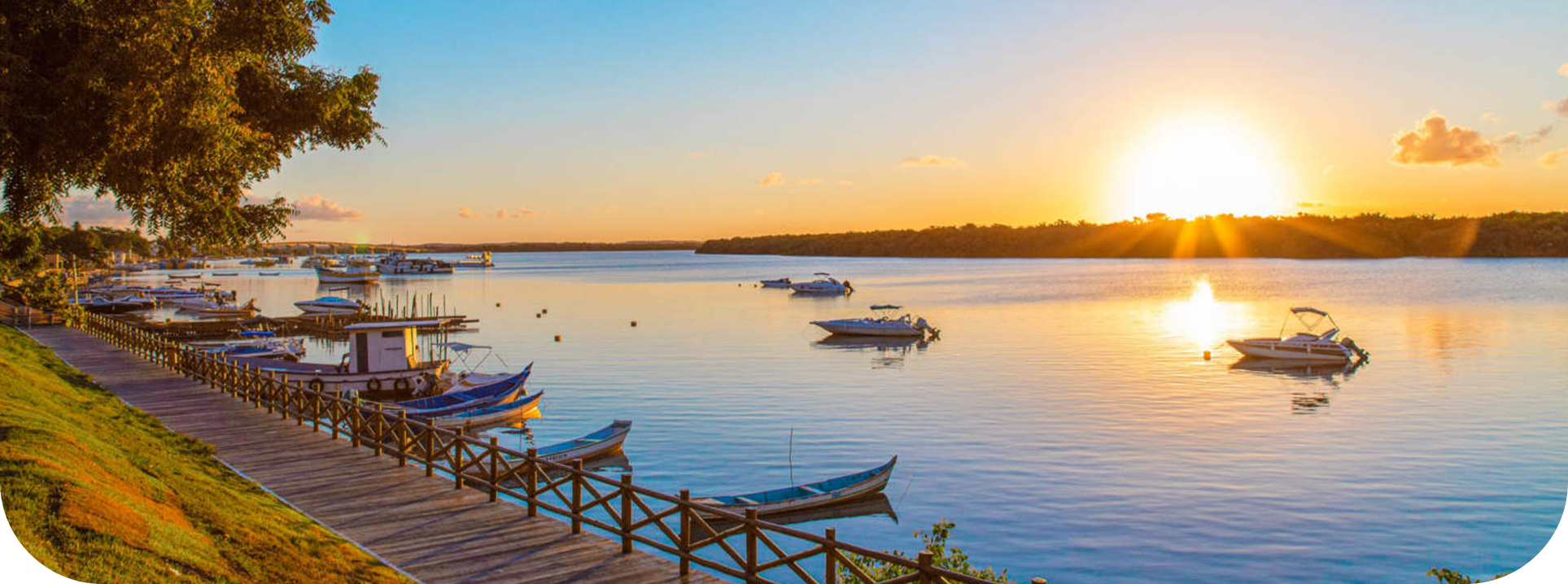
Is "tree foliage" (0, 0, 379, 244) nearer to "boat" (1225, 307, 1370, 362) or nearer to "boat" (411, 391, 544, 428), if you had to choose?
"boat" (411, 391, 544, 428)

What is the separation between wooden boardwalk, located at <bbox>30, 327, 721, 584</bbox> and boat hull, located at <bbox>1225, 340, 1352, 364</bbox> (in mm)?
49817

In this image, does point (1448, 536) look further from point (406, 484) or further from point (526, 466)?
point (406, 484)

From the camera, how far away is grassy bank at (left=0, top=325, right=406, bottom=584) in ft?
30.9

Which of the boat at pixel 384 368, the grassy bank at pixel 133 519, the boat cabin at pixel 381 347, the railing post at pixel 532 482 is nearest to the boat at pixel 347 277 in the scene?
the boat at pixel 384 368

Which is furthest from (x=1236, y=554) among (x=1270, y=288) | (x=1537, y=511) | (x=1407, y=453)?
(x=1270, y=288)

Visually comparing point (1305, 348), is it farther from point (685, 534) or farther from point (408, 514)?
point (408, 514)

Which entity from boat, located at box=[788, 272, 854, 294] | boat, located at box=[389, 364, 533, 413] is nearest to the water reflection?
boat, located at box=[389, 364, 533, 413]

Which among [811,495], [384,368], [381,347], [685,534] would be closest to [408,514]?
[685,534]

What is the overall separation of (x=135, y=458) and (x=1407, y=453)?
3401 centimetres

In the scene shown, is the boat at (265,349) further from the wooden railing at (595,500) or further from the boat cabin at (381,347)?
the wooden railing at (595,500)

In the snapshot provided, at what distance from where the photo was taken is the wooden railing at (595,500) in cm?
1222

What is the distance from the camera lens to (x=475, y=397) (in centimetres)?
3562

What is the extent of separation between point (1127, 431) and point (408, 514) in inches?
1010

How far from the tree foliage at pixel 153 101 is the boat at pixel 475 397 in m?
12.8
